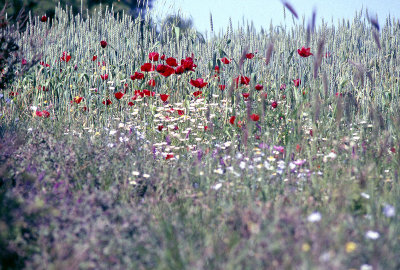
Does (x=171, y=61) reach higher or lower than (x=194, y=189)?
higher

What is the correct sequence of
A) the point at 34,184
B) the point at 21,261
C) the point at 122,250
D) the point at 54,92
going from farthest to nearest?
1. the point at 54,92
2. the point at 34,184
3. the point at 21,261
4. the point at 122,250

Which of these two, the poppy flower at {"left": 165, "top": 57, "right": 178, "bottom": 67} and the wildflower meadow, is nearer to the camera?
the wildflower meadow

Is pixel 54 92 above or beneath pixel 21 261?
above

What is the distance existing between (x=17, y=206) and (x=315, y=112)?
74.1 inches

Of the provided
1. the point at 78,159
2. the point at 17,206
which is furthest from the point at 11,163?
the point at 17,206

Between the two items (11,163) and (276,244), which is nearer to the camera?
(276,244)

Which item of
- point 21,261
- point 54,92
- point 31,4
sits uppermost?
point 31,4

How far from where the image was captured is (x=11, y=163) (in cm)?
270

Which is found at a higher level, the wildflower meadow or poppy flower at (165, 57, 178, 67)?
poppy flower at (165, 57, 178, 67)

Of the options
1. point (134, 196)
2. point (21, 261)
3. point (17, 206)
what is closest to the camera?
point (21, 261)

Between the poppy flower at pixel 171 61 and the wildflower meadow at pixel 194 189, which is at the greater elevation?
the poppy flower at pixel 171 61

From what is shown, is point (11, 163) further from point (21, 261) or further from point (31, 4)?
point (31, 4)

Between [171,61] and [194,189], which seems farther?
[171,61]

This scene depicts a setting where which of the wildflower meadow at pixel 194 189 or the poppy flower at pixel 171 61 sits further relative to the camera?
the poppy flower at pixel 171 61
